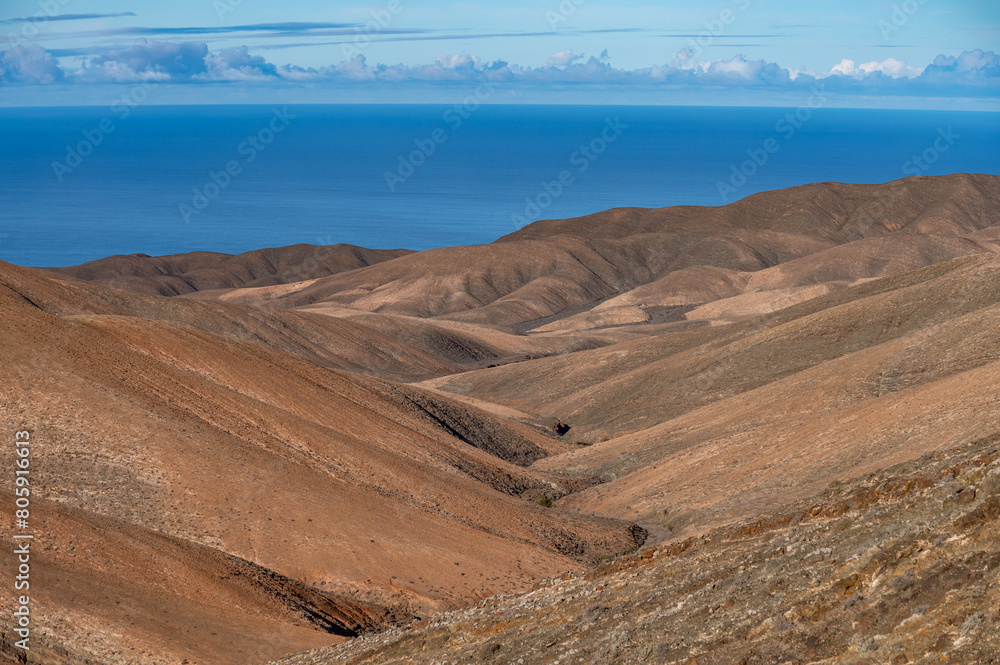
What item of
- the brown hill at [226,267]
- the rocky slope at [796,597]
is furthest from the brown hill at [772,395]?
the brown hill at [226,267]

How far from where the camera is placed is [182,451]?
27938 millimetres

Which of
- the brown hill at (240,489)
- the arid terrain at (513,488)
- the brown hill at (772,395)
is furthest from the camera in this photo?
the brown hill at (772,395)

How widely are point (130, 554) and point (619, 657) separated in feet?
42.2

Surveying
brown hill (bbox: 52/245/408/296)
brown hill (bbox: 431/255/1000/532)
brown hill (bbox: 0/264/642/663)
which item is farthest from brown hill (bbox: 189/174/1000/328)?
brown hill (bbox: 0/264/642/663)

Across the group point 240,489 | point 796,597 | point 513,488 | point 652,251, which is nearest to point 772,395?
point 513,488

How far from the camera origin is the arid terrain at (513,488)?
13.9 metres

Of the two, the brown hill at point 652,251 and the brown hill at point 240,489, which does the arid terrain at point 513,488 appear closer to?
the brown hill at point 240,489

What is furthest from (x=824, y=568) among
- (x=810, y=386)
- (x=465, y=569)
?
(x=810, y=386)

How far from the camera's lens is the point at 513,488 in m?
38.0

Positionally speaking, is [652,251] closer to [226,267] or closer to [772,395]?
[226,267]

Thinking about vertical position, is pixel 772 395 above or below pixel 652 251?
below

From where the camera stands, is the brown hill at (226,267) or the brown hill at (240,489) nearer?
the brown hill at (240,489)

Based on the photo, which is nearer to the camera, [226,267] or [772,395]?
[772,395]

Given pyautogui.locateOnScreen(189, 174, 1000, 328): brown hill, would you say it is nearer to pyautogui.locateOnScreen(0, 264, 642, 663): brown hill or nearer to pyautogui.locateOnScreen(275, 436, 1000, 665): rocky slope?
pyautogui.locateOnScreen(0, 264, 642, 663): brown hill
